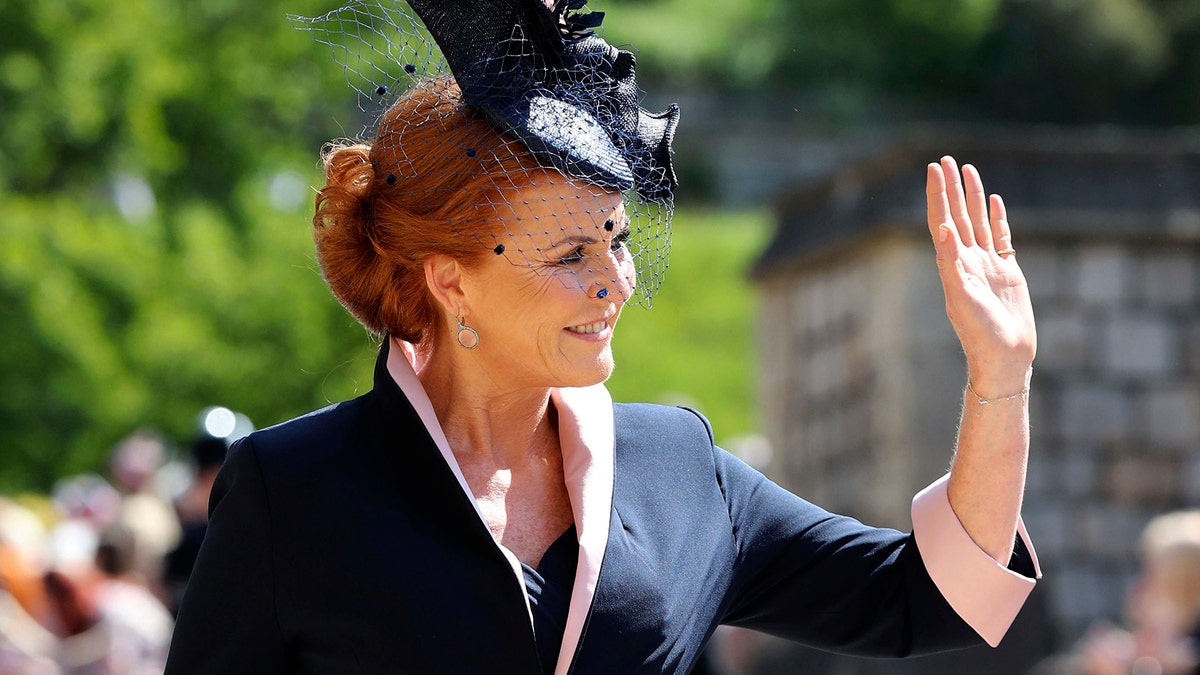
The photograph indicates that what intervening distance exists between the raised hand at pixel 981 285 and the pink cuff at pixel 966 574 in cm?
20

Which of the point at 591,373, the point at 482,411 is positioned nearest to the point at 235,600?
the point at 482,411

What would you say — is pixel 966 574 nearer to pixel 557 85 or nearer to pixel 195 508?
pixel 557 85

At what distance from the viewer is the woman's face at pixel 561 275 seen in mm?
2562

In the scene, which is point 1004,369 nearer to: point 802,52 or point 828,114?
point 802,52

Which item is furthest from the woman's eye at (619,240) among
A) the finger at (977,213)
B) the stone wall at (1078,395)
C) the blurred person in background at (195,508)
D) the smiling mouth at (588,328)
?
the stone wall at (1078,395)

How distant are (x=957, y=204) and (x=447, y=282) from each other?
78 centimetres

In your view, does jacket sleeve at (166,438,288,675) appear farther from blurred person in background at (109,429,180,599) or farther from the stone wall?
the stone wall

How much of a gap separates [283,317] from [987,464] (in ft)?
43.8

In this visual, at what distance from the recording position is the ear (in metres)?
2.66

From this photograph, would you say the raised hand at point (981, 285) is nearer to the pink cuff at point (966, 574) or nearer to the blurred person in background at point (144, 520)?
the pink cuff at point (966, 574)

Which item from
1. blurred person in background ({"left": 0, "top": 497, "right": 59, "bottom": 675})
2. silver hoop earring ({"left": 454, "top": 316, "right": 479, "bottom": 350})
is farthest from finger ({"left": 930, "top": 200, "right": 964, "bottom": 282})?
blurred person in background ({"left": 0, "top": 497, "right": 59, "bottom": 675})

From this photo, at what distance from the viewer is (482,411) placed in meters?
2.72

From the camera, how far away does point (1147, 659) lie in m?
5.61

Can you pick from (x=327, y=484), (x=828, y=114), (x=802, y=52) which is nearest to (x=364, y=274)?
(x=327, y=484)
